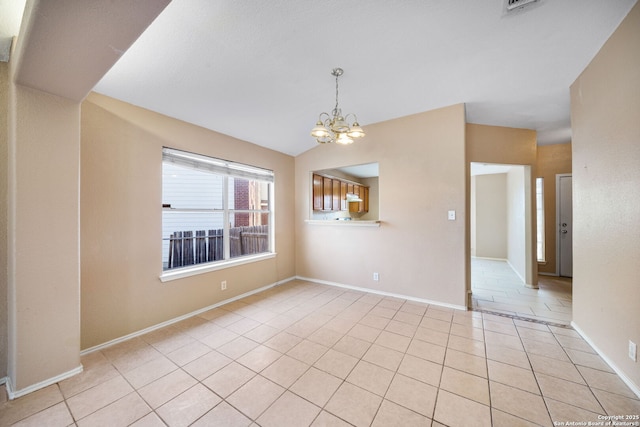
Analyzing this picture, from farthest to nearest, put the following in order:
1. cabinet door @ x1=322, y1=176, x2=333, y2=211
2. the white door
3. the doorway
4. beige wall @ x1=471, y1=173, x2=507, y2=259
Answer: beige wall @ x1=471, y1=173, x2=507, y2=259
the doorway
cabinet door @ x1=322, y1=176, x2=333, y2=211
the white door

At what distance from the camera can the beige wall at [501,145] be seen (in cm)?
380

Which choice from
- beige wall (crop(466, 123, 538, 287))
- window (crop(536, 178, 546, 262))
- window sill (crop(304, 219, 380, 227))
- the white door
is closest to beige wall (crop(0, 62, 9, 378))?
window sill (crop(304, 219, 380, 227))

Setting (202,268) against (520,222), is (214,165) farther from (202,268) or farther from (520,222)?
(520,222)

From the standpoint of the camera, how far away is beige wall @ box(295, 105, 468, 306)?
10.5ft

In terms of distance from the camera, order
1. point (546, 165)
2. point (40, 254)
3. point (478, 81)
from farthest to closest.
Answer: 1. point (546, 165)
2. point (478, 81)
3. point (40, 254)

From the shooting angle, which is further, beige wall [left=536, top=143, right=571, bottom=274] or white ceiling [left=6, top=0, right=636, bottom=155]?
beige wall [left=536, top=143, right=571, bottom=274]

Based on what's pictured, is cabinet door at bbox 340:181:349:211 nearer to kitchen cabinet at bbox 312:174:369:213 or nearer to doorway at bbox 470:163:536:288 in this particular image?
kitchen cabinet at bbox 312:174:369:213

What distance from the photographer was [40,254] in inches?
71.6

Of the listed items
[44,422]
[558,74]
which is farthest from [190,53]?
[558,74]

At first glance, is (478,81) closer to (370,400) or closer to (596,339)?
(596,339)

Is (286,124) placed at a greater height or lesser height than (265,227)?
greater

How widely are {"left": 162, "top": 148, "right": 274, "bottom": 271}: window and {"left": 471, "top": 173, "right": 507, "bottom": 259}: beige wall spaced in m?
5.80

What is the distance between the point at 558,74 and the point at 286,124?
319cm

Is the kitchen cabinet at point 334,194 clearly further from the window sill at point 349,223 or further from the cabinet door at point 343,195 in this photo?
the window sill at point 349,223
